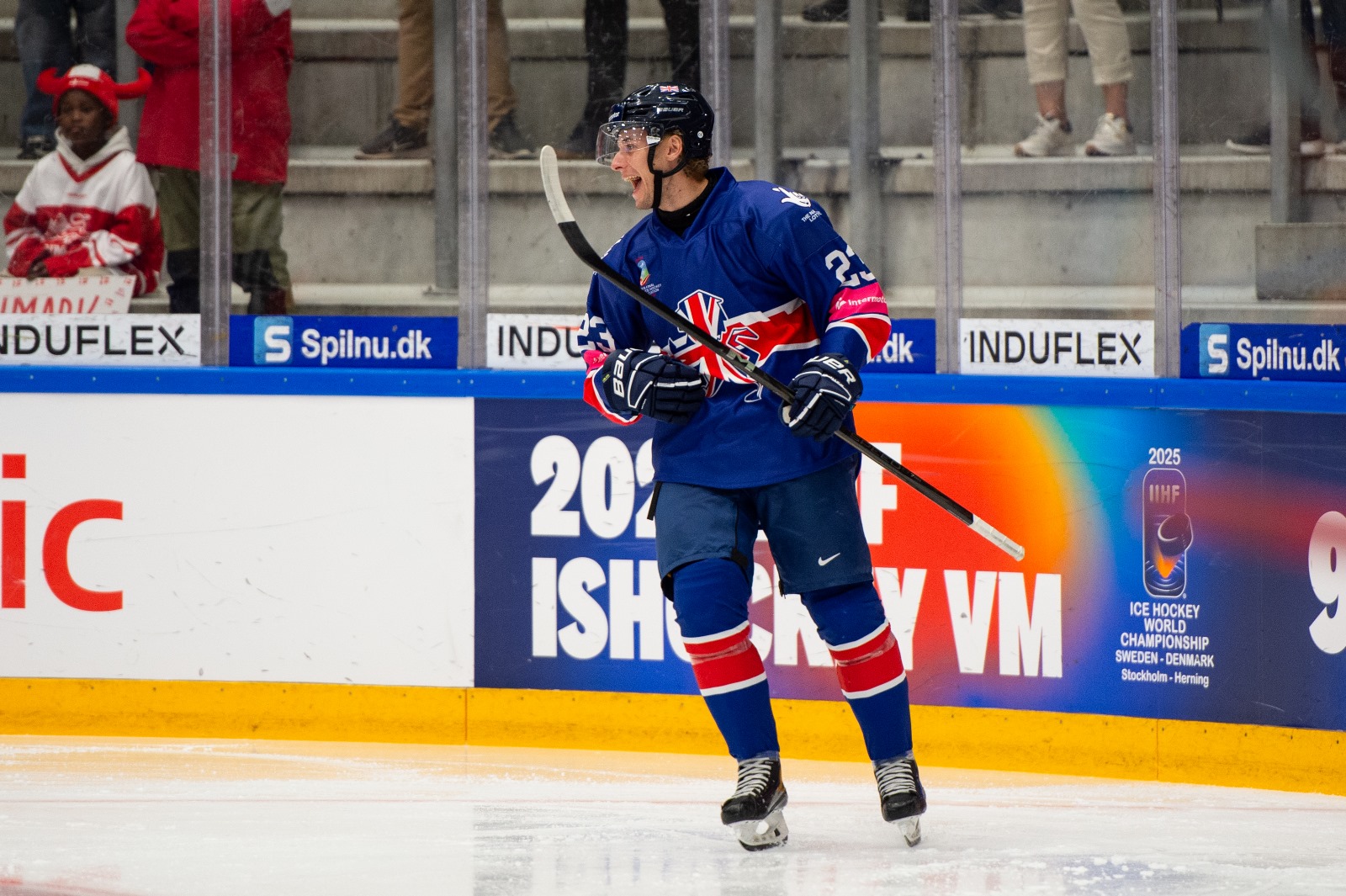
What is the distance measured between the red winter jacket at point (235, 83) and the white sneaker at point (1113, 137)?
1.96m

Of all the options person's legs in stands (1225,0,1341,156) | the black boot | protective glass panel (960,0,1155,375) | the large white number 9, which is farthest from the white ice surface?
the black boot

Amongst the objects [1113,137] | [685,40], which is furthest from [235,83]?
[1113,137]

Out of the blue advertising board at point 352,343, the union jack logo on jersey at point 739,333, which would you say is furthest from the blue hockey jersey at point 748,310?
the blue advertising board at point 352,343

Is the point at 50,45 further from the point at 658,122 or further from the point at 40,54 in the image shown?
the point at 658,122

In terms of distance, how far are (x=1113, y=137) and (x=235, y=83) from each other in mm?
2116

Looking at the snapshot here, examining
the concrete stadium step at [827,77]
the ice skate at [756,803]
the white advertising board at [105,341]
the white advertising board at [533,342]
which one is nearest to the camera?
the ice skate at [756,803]

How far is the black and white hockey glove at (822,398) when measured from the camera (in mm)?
2910

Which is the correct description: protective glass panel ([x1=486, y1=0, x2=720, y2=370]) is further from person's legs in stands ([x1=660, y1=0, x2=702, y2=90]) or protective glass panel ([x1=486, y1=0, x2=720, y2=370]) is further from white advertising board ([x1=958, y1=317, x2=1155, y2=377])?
white advertising board ([x1=958, y1=317, x2=1155, y2=377])

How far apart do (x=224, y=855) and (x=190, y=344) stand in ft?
5.32

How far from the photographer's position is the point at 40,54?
450cm

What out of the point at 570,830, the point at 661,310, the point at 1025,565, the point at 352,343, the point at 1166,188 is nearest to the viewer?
the point at 661,310

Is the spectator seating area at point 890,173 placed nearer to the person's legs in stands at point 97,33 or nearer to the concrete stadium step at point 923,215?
the concrete stadium step at point 923,215

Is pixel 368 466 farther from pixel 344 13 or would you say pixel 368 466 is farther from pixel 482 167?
pixel 344 13

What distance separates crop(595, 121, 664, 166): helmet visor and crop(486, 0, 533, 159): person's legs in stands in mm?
1299
